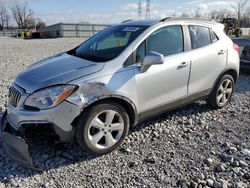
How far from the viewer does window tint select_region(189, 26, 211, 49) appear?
4.55m

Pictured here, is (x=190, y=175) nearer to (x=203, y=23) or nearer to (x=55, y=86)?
(x=55, y=86)

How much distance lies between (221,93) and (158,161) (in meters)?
2.33

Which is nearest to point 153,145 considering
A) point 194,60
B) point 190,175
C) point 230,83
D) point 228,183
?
point 190,175

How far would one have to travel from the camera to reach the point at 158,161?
3.57 meters

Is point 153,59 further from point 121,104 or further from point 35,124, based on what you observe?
point 35,124

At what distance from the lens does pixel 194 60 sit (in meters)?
4.47

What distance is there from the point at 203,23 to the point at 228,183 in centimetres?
282

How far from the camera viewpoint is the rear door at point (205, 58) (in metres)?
4.53

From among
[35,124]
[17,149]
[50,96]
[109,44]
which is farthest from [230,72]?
[17,149]

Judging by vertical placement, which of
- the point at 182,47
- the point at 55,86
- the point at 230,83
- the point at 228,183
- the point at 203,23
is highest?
the point at 203,23

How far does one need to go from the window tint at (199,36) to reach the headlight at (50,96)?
2.26m

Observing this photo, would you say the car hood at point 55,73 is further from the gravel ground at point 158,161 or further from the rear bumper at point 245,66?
the rear bumper at point 245,66

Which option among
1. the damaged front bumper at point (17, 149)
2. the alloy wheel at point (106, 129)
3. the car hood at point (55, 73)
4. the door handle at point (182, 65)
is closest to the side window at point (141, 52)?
the car hood at point (55, 73)

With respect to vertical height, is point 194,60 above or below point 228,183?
above
